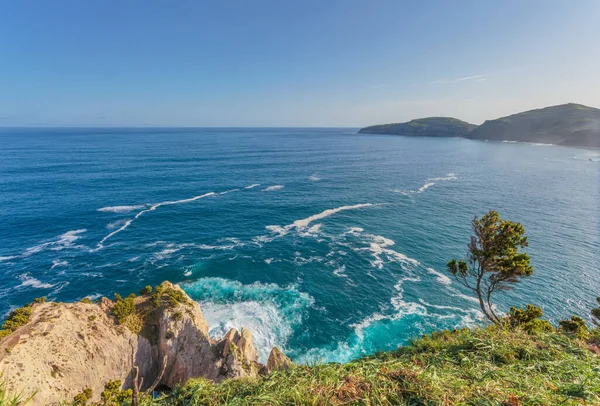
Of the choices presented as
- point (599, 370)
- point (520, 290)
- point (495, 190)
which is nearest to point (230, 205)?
point (520, 290)

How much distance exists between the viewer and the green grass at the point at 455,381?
10.1 meters

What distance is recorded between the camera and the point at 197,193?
9100 centimetres

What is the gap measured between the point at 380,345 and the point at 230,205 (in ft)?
195

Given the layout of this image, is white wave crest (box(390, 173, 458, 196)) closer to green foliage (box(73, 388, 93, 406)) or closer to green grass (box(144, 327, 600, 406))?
green grass (box(144, 327, 600, 406))

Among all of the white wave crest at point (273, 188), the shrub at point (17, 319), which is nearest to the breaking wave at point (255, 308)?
the shrub at point (17, 319)

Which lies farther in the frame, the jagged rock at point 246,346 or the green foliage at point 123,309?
the green foliage at point 123,309

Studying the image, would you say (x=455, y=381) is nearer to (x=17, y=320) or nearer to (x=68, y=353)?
(x=68, y=353)

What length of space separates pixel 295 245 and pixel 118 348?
37538 mm

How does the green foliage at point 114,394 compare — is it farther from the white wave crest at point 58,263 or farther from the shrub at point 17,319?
the white wave crest at point 58,263

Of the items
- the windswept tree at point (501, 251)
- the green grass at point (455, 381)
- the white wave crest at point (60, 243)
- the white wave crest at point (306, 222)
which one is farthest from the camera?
the white wave crest at point (306, 222)

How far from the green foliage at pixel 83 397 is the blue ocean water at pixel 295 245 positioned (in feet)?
52.4

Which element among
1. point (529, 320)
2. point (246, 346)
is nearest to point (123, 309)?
point (246, 346)

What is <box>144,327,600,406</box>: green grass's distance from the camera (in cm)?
1007

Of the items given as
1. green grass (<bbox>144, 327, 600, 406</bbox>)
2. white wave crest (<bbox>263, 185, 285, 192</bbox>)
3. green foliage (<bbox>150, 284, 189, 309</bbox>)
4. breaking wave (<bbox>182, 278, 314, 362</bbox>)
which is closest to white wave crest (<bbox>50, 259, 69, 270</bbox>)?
breaking wave (<bbox>182, 278, 314, 362</bbox>)
